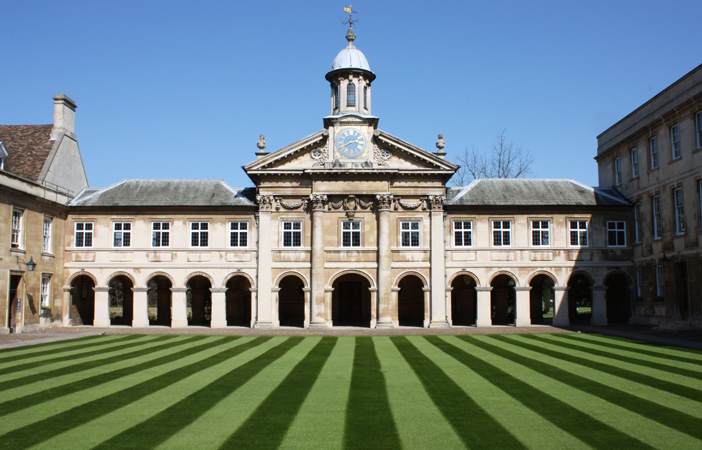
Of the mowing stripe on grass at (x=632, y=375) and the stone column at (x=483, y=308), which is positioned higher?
the stone column at (x=483, y=308)

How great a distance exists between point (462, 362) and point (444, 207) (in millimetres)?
20496

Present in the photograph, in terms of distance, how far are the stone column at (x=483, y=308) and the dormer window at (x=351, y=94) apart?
1418 cm

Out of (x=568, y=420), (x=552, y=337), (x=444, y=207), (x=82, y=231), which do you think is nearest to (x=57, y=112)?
(x=82, y=231)

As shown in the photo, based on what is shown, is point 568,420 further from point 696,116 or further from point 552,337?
point 696,116

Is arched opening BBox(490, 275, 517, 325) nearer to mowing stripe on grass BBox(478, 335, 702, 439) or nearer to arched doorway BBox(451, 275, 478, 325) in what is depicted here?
arched doorway BBox(451, 275, 478, 325)

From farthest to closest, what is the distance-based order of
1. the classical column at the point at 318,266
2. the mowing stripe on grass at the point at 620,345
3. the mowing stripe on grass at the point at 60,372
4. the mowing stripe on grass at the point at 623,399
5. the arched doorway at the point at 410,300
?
the arched doorway at the point at 410,300 → the classical column at the point at 318,266 → the mowing stripe on grass at the point at 620,345 → the mowing stripe on grass at the point at 60,372 → the mowing stripe on grass at the point at 623,399

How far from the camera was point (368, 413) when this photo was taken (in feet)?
38.0

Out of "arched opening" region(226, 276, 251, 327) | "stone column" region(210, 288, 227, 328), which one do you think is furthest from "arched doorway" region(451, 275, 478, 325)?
"stone column" region(210, 288, 227, 328)

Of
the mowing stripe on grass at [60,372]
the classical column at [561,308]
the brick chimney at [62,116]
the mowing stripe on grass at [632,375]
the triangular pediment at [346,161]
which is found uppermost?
the brick chimney at [62,116]

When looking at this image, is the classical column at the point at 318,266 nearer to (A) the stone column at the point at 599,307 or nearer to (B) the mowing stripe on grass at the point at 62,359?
(B) the mowing stripe on grass at the point at 62,359

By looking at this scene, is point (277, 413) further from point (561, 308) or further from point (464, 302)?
point (464, 302)

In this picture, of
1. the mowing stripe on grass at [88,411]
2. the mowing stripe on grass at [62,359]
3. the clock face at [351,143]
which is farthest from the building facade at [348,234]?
the mowing stripe on grass at [88,411]

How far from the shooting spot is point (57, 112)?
133 feet

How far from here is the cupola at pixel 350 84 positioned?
3975 centimetres
